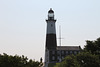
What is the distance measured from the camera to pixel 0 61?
98.0 feet

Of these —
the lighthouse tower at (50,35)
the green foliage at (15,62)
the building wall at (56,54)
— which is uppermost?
the lighthouse tower at (50,35)

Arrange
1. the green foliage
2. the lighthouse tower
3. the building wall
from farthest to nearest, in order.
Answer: the building wall
the lighthouse tower
the green foliage

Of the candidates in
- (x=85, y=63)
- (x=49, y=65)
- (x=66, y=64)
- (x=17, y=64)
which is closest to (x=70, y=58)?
(x=66, y=64)

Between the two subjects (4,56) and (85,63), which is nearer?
(4,56)

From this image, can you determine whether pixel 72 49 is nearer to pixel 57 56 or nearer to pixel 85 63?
pixel 57 56

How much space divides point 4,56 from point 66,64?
12919 mm

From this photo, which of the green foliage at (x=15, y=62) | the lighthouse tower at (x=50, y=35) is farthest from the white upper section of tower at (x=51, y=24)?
the green foliage at (x=15, y=62)

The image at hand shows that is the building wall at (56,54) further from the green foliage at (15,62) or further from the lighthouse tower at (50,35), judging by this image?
the green foliage at (15,62)

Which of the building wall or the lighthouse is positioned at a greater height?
the lighthouse

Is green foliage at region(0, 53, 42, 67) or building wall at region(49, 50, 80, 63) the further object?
building wall at region(49, 50, 80, 63)

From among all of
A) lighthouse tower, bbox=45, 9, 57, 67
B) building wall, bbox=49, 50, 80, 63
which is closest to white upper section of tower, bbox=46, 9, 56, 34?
lighthouse tower, bbox=45, 9, 57, 67

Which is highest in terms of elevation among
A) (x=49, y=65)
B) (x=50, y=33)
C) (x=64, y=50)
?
(x=50, y=33)

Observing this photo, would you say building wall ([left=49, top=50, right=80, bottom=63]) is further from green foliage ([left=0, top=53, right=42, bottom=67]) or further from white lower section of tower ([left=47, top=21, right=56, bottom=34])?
green foliage ([left=0, top=53, right=42, bottom=67])

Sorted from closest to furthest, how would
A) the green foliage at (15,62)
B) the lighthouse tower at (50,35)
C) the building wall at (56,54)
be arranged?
the green foliage at (15,62) < the lighthouse tower at (50,35) < the building wall at (56,54)
